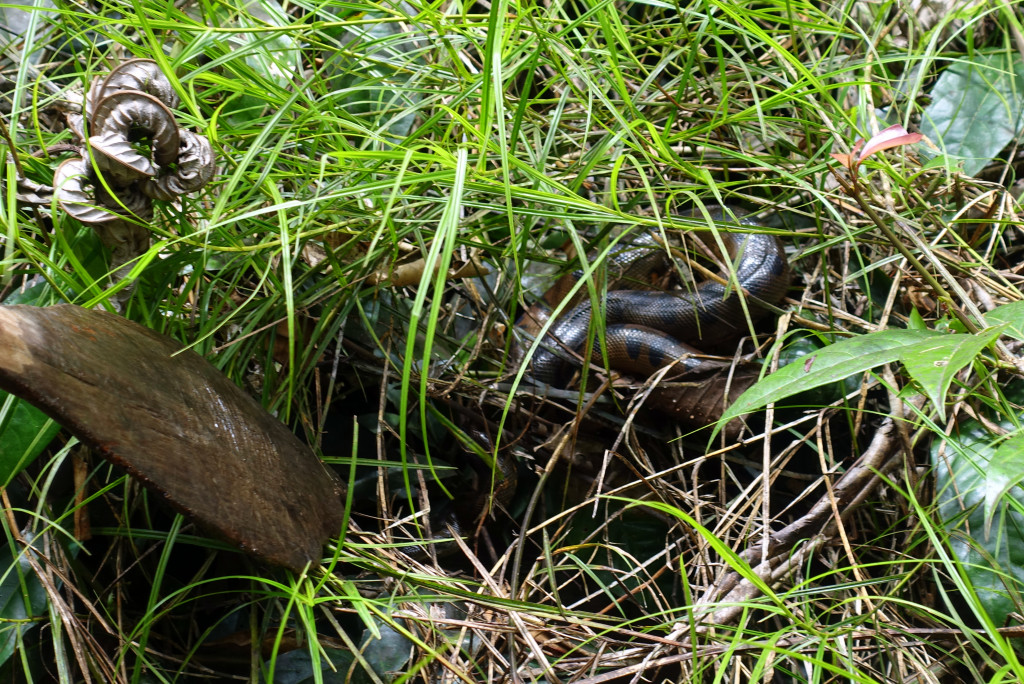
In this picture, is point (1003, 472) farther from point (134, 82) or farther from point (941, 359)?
point (134, 82)

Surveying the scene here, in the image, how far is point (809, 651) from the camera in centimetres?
135

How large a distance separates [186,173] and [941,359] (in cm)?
122

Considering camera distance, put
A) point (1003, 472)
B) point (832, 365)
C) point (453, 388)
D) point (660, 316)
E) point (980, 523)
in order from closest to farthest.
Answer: point (1003, 472) → point (832, 365) → point (980, 523) → point (453, 388) → point (660, 316)

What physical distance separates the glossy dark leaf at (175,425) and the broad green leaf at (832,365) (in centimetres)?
77

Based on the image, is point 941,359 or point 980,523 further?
point 980,523

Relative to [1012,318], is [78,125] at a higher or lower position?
higher

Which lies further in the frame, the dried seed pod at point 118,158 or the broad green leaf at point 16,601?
the broad green leaf at point 16,601

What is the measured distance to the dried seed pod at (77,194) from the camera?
127 centimetres

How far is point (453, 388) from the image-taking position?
173 centimetres

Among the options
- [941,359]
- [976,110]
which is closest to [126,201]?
[941,359]

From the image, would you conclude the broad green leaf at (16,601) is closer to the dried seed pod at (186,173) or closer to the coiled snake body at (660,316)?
the dried seed pod at (186,173)

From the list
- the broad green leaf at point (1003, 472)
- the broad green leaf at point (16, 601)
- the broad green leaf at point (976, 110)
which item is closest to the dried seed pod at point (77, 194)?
the broad green leaf at point (16, 601)

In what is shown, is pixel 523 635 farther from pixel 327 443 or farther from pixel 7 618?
pixel 7 618

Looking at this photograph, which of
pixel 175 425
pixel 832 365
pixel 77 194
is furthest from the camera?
pixel 77 194
